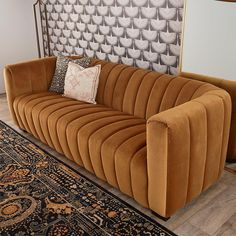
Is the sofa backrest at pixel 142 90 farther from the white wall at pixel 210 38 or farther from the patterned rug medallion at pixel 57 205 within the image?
the patterned rug medallion at pixel 57 205

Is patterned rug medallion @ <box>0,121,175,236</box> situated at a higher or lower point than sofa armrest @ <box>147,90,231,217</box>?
lower

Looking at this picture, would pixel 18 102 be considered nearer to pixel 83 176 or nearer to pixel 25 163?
pixel 25 163

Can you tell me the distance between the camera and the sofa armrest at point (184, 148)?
5.12 feet

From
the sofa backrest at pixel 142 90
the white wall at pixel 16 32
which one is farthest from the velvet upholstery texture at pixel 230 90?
the white wall at pixel 16 32

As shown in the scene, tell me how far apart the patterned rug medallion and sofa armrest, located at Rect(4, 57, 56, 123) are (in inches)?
30.5

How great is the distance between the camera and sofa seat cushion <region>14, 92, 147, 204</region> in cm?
185

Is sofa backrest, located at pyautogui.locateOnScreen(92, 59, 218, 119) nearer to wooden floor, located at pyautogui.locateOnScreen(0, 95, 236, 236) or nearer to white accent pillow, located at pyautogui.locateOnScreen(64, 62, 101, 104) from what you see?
white accent pillow, located at pyautogui.locateOnScreen(64, 62, 101, 104)

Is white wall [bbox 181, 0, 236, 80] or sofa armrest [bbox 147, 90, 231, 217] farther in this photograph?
white wall [bbox 181, 0, 236, 80]

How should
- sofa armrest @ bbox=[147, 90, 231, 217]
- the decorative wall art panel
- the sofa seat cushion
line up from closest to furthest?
sofa armrest @ bbox=[147, 90, 231, 217], the sofa seat cushion, the decorative wall art panel

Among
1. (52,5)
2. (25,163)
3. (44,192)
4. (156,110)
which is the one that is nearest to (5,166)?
(25,163)

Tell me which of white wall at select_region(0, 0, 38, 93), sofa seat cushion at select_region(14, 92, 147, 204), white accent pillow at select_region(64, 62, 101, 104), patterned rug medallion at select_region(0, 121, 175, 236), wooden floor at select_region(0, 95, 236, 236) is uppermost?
white wall at select_region(0, 0, 38, 93)

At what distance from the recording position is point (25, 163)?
8.23 feet

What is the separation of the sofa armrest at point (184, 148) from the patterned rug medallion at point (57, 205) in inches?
8.9

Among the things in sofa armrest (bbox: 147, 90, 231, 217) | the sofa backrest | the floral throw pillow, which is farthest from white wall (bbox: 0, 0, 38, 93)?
sofa armrest (bbox: 147, 90, 231, 217)
